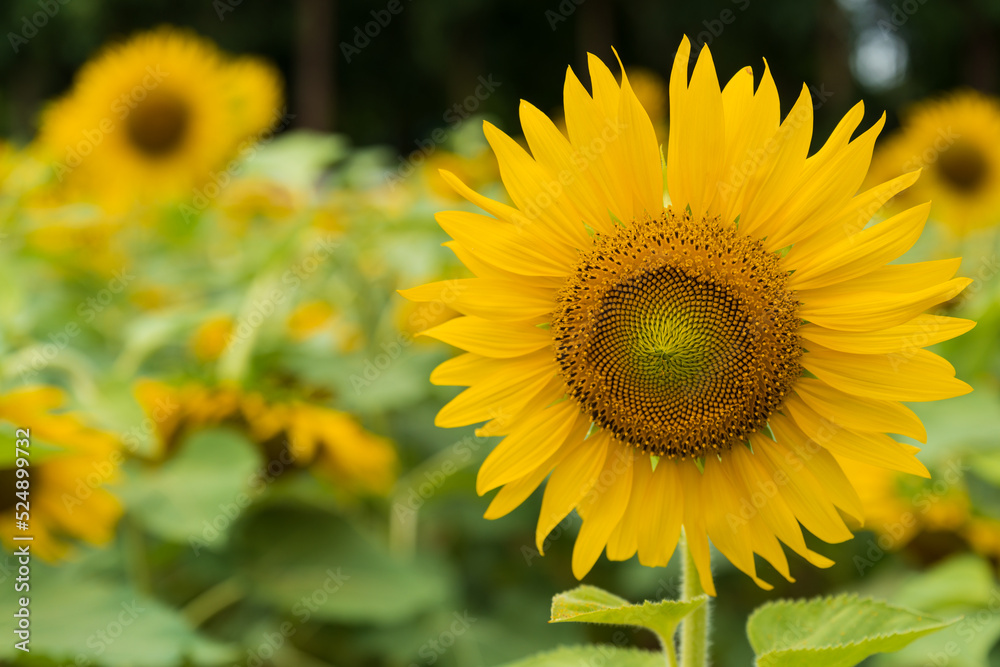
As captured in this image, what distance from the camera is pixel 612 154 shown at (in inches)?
33.9

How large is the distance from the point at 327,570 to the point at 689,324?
120 centimetres

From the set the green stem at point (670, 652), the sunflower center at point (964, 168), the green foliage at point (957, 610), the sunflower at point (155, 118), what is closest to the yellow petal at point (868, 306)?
the green stem at point (670, 652)

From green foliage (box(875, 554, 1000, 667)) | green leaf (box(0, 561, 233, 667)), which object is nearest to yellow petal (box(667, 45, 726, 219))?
green foliage (box(875, 554, 1000, 667))

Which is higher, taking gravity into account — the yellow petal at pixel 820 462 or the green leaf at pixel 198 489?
the green leaf at pixel 198 489

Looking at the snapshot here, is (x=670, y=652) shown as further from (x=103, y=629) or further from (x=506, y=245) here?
(x=103, y=629)

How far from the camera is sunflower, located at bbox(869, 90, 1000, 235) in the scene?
3781mm

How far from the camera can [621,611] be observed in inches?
30.2

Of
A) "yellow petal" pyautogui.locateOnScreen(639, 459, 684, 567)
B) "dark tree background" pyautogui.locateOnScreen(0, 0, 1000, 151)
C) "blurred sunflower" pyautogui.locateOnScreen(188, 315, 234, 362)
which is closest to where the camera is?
"yellow petal" pyautogui.locateOnScreen(639, 459, 684, 567)

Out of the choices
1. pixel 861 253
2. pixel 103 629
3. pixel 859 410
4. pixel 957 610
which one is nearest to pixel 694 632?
pixel 859 410

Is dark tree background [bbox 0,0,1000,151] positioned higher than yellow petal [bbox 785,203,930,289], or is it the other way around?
dark tree background [bbox 0,0,1000,151]

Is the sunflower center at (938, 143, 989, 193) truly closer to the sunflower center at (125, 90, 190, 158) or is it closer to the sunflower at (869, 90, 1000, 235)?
the sunflower at (869, 90, 1000, 235)

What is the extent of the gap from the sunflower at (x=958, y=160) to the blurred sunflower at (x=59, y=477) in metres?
3.32

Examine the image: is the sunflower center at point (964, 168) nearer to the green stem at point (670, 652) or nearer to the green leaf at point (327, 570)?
the green leaf at point (327, 570)

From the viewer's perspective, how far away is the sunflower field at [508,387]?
84cm
